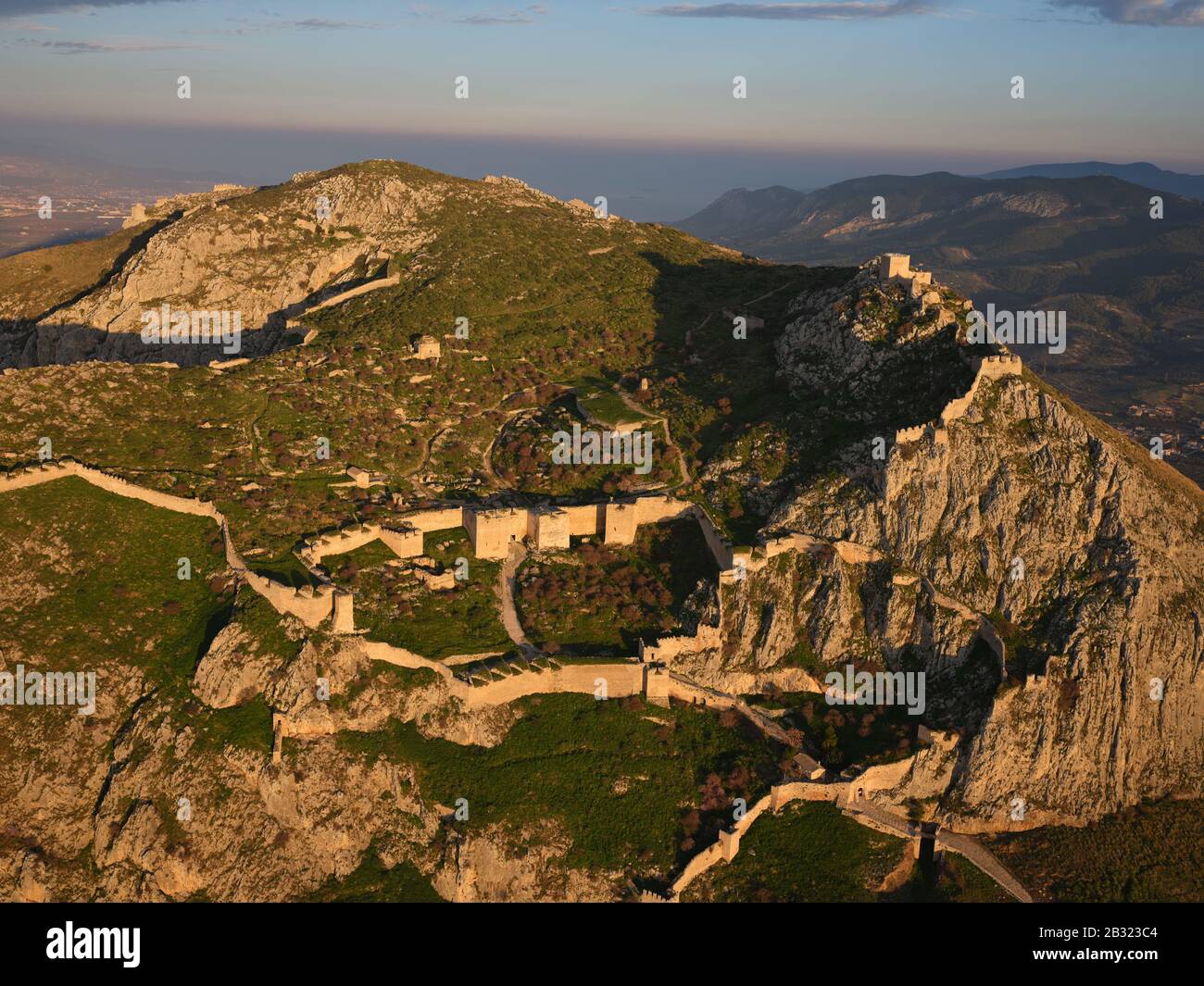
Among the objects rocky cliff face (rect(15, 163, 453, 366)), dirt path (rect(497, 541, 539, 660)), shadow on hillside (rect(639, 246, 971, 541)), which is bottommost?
dirt path (rect(497, 541, 539, 660))

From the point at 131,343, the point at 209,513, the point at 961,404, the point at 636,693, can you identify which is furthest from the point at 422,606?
the point at 131,343

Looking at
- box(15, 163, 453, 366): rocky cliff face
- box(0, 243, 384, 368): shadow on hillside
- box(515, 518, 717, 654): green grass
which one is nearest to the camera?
box(515, 518, 717, 654): green grass

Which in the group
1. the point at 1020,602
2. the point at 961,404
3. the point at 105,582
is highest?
the point at 961,404

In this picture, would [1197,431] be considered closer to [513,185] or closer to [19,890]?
[513,185]

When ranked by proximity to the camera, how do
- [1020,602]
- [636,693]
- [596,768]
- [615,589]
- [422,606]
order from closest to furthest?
[596,768], [636,693], [422,606], [1020,602], [615,589]

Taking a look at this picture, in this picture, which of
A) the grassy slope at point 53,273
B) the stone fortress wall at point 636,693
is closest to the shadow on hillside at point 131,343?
the grassy slope at point 53,273

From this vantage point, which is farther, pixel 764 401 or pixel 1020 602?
pixel 764 401

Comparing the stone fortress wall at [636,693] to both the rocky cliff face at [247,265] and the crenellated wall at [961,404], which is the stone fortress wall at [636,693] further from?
the rocky cliff face at [247,265]

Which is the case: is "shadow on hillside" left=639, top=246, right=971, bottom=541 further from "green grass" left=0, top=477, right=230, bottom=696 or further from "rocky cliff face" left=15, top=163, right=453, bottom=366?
"rocky cliff face" left=15, top=163, right=453, bottom=366

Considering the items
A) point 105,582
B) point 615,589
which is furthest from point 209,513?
point 615,589

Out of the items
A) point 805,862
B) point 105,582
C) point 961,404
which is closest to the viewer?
point 805,862

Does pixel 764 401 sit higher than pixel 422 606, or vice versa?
pixel 764 401

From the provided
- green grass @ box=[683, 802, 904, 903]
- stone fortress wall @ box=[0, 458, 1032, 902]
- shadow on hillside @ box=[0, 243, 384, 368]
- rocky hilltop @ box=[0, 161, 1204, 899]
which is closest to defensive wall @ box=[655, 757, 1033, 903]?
stone fortress wall @ box=[0, 458, 1032, 902]

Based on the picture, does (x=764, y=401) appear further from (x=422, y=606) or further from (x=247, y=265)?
(x=247, y=265)
